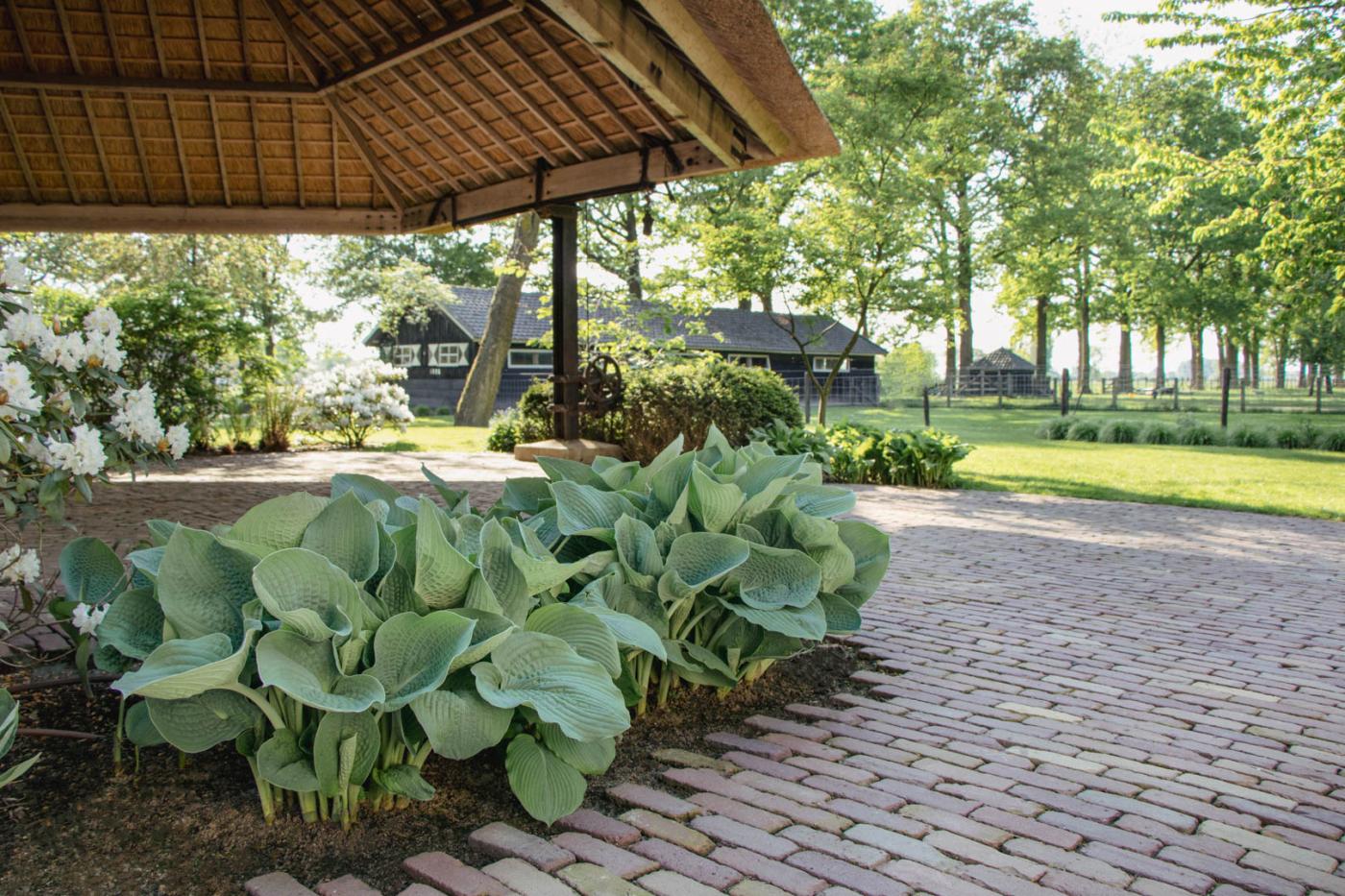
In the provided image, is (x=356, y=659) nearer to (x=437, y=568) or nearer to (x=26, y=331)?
(x=437, y=568)

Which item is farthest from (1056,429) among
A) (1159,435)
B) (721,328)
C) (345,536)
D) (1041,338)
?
(1041,338)

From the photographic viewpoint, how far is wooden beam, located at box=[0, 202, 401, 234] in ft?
26.2

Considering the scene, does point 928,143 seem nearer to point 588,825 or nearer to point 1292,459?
point 1292,459

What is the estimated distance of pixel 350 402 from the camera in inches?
519

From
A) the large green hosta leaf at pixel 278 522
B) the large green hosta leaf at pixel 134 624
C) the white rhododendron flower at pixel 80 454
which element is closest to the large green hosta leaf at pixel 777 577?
the large green hosta leaf at pixel 278 522

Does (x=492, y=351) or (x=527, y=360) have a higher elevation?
(x=527, y=360)

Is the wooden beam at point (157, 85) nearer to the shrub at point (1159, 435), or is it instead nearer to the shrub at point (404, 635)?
the shrub at point (404, 635)

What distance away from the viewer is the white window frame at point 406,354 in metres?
→ 33.4

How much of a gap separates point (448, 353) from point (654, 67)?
2786 cm

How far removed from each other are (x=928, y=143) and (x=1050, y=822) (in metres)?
17.9

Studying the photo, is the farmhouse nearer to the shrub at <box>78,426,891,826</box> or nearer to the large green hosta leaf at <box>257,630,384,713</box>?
the shrub at <box>78,426,891,826</box>

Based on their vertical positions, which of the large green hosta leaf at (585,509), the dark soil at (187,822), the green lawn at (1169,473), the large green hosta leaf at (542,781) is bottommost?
the green lawn at (1169,473)

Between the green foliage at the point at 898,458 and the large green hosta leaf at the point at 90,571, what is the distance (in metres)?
7.39

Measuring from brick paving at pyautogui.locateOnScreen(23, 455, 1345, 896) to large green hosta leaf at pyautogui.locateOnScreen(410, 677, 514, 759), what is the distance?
0.65ft
